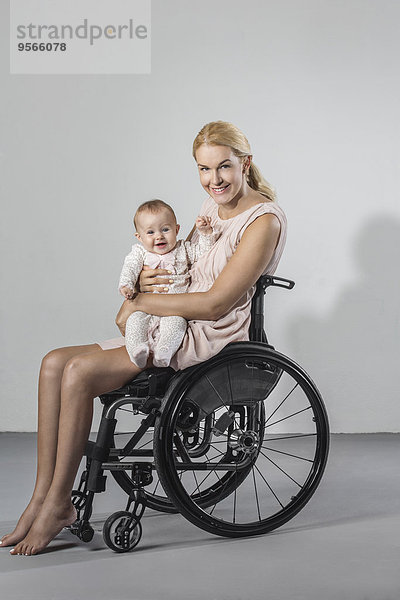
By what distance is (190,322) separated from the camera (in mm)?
2393

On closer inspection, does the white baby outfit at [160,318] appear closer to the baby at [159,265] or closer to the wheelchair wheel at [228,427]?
the baby at [159,265]

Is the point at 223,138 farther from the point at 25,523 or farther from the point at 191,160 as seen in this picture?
the point at 191,160

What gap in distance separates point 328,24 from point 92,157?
1362 mm

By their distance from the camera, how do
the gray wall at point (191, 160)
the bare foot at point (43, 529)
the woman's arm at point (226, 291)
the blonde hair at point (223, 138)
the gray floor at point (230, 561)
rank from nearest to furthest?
the gray floor at point (230, 561)
the bare foot at point (43, 529)
the woman's arm at point (226, 291)
the blonde hair at point (223, 138)
the gray wall at point (191, 160)

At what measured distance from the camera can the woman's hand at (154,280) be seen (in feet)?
7.98

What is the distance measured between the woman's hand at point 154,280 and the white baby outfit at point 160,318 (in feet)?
0.05

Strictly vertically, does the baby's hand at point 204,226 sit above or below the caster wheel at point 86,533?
above

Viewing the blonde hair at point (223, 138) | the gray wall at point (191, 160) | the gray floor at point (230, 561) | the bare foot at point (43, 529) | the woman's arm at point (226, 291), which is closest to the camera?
the gray floor at point (230, 561)

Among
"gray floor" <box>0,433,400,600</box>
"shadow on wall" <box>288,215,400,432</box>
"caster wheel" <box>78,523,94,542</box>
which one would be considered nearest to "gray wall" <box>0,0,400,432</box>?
"shadow on wall" <box>288,215,400,432</box>

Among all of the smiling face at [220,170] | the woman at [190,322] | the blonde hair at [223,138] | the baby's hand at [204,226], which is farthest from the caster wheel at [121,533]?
the blonde hair at [223,138]

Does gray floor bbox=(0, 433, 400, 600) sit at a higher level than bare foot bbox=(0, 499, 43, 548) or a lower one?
lower

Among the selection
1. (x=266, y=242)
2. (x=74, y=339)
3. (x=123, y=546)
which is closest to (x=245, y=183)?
(x=266, y=242)

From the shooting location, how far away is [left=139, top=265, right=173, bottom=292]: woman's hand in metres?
2.43

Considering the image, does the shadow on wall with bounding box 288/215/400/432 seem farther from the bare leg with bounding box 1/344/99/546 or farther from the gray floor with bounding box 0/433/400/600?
the bare leg with bounding box 1/344/99/546
